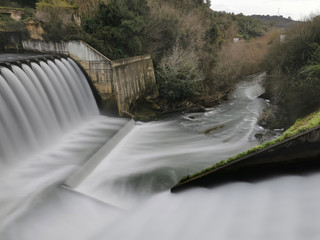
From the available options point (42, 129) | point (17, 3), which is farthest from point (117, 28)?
point (17, 3)

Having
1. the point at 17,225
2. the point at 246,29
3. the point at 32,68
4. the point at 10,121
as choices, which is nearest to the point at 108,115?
the point at 32,68

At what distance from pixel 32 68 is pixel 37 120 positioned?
8.43 feet

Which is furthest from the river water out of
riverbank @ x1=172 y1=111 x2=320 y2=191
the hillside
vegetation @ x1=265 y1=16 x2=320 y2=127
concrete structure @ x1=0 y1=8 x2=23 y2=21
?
the hillside

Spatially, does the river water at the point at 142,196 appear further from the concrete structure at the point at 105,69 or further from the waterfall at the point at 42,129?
the concrete structure at the point at 105,69

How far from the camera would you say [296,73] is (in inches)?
589

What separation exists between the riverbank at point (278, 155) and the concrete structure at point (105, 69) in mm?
8538

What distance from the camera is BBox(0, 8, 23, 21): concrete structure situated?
18.8 metres

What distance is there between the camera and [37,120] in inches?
388

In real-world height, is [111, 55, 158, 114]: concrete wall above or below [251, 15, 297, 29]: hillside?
below

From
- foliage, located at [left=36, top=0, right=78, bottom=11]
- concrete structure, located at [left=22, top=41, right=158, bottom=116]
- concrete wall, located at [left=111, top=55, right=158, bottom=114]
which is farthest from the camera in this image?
foliage, located at [left=36, top=0, right=78, bottom=11]

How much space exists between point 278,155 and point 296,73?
11570 millimetres

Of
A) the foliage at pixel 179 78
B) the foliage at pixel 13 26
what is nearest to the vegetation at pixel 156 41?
the foliage at pixel 179 78

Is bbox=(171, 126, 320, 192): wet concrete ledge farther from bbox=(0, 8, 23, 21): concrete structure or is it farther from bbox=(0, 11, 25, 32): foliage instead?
bbox=(0, 8, 23, 21): concrete structure

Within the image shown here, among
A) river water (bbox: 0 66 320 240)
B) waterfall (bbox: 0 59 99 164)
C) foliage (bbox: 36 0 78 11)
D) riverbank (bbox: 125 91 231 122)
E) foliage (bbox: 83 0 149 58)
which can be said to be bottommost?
river water (bbox: 0 66 320 240)
